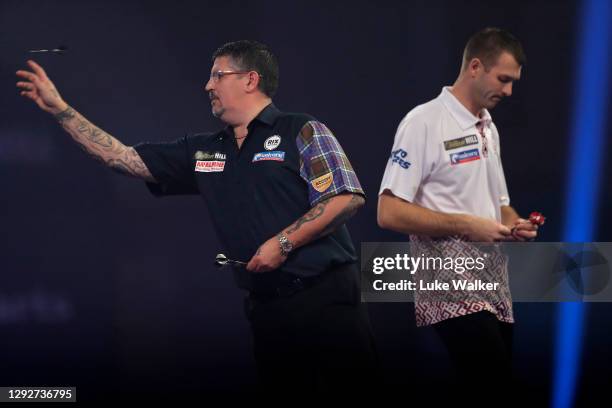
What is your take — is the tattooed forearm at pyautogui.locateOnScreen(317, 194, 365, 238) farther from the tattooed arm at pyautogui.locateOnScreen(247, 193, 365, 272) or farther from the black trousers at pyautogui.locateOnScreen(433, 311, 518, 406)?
the black trousers at pyautogui.locateOnScreen(433, 311, 518, 406)

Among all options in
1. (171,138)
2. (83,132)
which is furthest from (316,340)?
(171,138)

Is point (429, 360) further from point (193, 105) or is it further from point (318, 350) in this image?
point (193, 105)

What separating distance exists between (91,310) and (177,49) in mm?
1380

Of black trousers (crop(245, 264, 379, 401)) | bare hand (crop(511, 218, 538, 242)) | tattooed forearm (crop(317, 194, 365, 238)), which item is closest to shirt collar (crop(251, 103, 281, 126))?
tattooed forearm (crop(317, 194, 365, 238))

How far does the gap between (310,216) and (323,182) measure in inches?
5.3

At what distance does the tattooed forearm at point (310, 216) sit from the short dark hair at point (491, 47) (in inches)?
32.0

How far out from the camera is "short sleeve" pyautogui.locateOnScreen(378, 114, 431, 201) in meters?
3.10

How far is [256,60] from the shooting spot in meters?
3.26

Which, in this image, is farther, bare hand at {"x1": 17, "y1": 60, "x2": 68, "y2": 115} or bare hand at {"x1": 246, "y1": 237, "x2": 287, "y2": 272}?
bare hand at {"x1": 17, "y1": 60, "x2": 68, "y2": 115}

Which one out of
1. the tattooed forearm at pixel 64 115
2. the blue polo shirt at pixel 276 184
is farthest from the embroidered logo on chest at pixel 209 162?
the tattooed forearm at pixel 64 115

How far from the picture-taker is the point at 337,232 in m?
3.14

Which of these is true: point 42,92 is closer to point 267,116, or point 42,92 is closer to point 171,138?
point 267,116

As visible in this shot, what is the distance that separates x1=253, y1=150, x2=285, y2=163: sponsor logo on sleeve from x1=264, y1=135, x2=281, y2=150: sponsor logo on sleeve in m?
0.03

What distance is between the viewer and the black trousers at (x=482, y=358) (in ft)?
9.85
